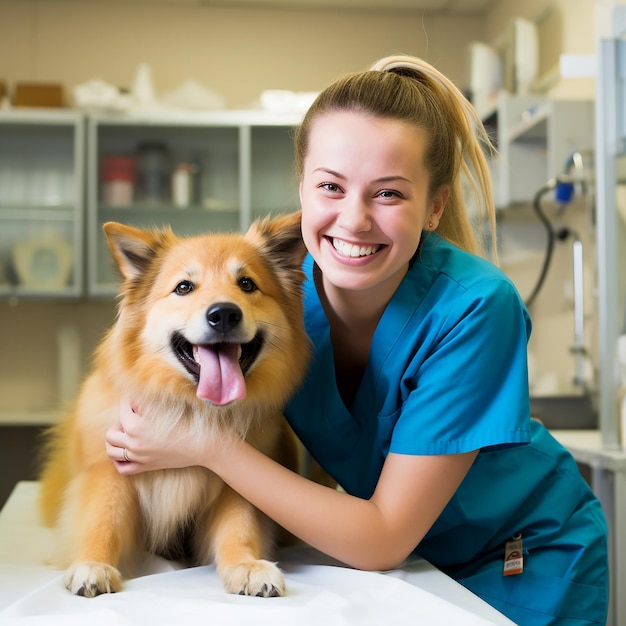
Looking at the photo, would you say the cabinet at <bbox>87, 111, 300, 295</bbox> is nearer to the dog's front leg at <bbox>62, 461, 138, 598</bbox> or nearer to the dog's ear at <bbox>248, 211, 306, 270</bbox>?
the dog's ear at <bbox>248, 211, 306, 270</bbox>

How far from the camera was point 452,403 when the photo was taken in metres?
1.16

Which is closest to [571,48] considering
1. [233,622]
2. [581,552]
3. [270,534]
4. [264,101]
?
[264,101]

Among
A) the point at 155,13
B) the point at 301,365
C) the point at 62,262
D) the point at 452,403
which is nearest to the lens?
the point at 452,403

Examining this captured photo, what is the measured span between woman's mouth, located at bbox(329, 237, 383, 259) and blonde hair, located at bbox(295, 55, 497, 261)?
183 millimetres

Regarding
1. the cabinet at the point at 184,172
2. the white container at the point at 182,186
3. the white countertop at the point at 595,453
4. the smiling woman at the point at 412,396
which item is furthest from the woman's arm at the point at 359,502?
the white container at the point at 182,186

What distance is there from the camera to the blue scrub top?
117 cm

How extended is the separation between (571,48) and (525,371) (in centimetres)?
290

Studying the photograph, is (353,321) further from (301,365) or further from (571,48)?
(571,48)

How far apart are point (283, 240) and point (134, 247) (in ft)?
0.90

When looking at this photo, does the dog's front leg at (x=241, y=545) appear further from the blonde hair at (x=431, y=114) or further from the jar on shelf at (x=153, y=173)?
the jar on shelf at (x=153, y=173)

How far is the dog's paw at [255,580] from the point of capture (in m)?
1.05

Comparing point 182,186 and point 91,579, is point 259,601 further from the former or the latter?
point 182,186

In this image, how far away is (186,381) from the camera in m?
1.31

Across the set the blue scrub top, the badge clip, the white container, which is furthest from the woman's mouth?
the white container
